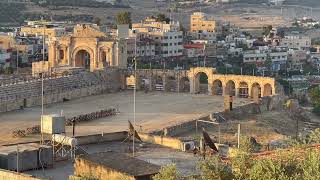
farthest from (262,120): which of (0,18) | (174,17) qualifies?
(174,17)

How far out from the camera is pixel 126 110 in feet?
190

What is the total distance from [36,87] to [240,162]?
40.9 metres

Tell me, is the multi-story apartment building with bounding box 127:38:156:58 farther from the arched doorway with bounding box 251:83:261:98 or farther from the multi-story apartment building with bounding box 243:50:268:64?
the arched doorway with bounding box 251:83:261:98

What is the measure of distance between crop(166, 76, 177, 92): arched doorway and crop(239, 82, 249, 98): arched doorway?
6137 mm

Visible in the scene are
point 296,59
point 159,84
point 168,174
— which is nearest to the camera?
point 168,174

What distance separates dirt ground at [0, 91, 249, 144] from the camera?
165ft

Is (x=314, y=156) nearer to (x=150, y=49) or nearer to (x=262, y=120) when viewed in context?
(x=262, y=120)

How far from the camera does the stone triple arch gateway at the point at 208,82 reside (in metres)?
67.4

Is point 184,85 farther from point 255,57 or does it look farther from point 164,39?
point 255,57

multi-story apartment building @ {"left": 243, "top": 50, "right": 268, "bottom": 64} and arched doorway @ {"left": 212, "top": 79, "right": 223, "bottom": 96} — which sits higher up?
multi-story apartment building @ {"left": 243, "top": 50, "right": 268, "bottom": 64}

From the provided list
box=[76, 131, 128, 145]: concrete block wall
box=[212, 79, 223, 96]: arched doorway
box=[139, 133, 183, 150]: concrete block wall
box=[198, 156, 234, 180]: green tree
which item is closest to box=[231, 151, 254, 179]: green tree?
box=[198, 156, 234, 180]: green tree

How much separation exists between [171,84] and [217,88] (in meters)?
4.25

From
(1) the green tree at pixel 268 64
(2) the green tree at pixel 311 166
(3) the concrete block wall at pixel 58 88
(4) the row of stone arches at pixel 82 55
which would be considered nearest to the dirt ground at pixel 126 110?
(3) the concrete block wall at pixel 58 88

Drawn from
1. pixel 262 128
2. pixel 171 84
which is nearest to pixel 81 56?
pixel 171 84
